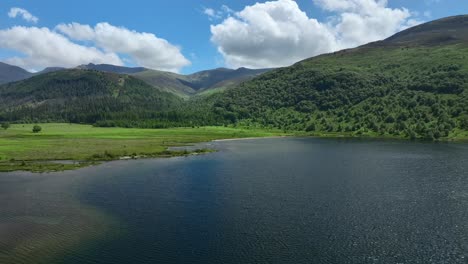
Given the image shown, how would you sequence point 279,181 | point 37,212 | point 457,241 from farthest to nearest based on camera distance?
point 279,181 → point 37,212 → point 457,241

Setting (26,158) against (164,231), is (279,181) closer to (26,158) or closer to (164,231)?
(164,231)

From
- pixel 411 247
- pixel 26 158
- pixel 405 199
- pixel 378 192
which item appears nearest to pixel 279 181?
pixel 378 192

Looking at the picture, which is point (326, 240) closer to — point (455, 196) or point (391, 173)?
point (455, 196)

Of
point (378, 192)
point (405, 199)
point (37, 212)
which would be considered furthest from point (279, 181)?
point (37, 212)

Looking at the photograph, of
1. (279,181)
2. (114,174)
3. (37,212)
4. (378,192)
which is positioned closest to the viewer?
(37,212)

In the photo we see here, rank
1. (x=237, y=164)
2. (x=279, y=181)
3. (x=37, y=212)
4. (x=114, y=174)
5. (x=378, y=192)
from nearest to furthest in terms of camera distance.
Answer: (x=37, y=212), (x=378, y=192), (x=279, y=181), (x=114, y=174), (x=237, y=164)

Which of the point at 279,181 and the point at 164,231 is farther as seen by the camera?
the point at 279,181
